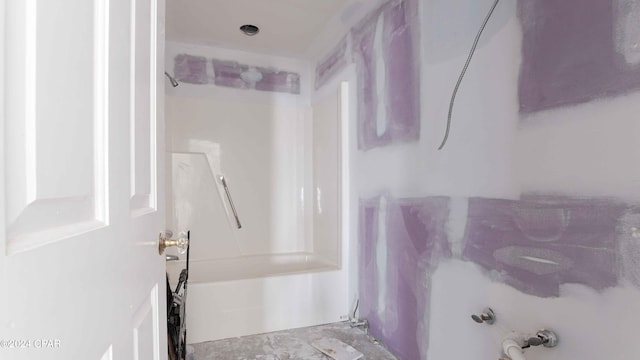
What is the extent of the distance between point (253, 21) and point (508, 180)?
92.8 inches

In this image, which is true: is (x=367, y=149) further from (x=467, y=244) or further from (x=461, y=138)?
(x=467, y=244)

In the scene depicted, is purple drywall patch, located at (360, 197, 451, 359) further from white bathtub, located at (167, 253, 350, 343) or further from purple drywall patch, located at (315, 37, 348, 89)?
purple drywall patch, located at (315, 37, 348, 89)

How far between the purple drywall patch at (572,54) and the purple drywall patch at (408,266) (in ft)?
2.08

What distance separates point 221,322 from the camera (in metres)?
2.29

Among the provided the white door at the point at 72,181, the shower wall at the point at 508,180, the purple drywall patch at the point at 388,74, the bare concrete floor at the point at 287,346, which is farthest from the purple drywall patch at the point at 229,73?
the white door at the point at 72,181

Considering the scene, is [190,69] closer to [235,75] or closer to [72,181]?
[235,75]

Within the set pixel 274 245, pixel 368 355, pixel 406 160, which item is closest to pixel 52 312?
pixel 406 160

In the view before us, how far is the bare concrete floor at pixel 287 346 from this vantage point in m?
2.02

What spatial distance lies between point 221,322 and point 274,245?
50.0 inches

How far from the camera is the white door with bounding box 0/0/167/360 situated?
0.35 m

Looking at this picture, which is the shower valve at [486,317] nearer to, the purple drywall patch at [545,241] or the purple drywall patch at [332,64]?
the purple drywall patch at [545,241]

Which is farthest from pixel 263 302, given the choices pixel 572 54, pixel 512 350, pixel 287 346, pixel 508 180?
pixel 572 54

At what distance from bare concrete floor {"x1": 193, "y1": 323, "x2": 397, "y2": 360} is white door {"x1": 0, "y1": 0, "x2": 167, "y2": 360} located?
1.38 metres

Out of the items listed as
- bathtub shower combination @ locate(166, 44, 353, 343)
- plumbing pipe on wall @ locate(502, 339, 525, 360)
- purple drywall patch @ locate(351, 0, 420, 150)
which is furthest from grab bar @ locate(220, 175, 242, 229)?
plumbing pipe on wall @ locate(502, 339, 525, 360)
